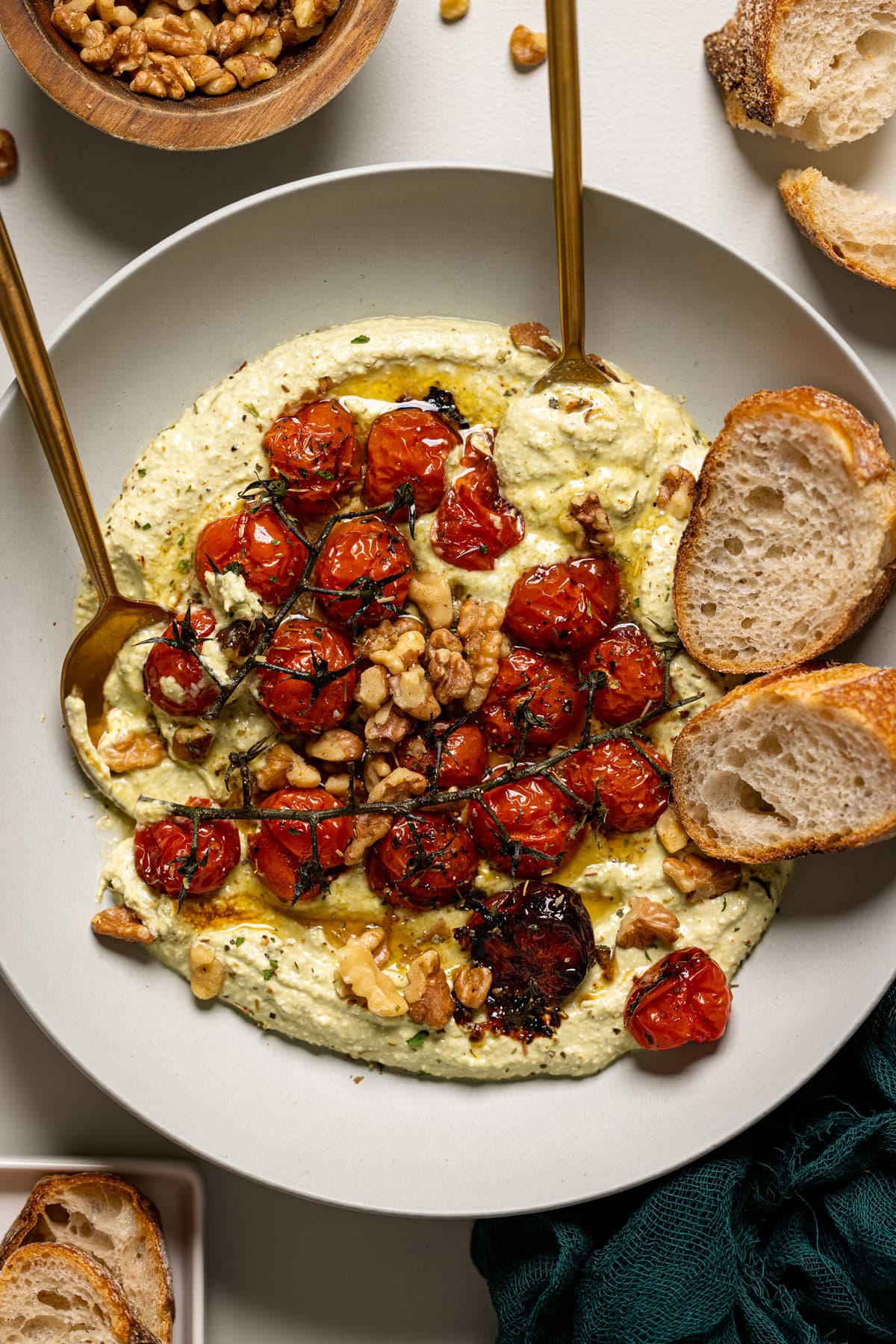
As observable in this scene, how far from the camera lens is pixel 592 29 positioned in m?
3.11

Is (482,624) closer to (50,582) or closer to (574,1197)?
(50,582)

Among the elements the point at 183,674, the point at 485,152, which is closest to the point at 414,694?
the point at 183,674

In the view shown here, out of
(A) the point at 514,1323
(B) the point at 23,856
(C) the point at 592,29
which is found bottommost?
(A) the point at 514,1323

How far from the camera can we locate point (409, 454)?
2861 millimetres

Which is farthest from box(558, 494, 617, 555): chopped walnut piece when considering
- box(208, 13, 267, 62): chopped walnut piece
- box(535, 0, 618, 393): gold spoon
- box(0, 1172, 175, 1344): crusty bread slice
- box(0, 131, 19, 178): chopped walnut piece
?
box(0, 1172, 175, 1344): crusty bread slice

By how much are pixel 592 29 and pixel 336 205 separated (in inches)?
36.7

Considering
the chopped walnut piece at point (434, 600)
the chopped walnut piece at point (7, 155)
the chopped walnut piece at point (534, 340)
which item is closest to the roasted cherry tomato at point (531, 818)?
the chopped walnut piece at point (434, 600)

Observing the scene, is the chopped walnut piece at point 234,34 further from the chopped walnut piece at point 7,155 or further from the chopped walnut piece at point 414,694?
the chopped walnut piece at point 414,694

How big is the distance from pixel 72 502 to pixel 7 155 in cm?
106

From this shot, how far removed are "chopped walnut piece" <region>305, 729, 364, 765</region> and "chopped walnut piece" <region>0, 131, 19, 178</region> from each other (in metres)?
1.79

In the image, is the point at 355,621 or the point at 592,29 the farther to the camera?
the point at 592,29

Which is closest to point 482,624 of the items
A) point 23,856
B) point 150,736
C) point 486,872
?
point 486,872

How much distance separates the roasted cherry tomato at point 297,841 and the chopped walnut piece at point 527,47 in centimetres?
210

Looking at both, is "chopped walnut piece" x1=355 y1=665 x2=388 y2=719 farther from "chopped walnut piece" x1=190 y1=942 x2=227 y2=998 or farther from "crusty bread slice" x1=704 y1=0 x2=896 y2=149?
"crusty bread slice" x1=704 y1=0 x2=896 y2=149
